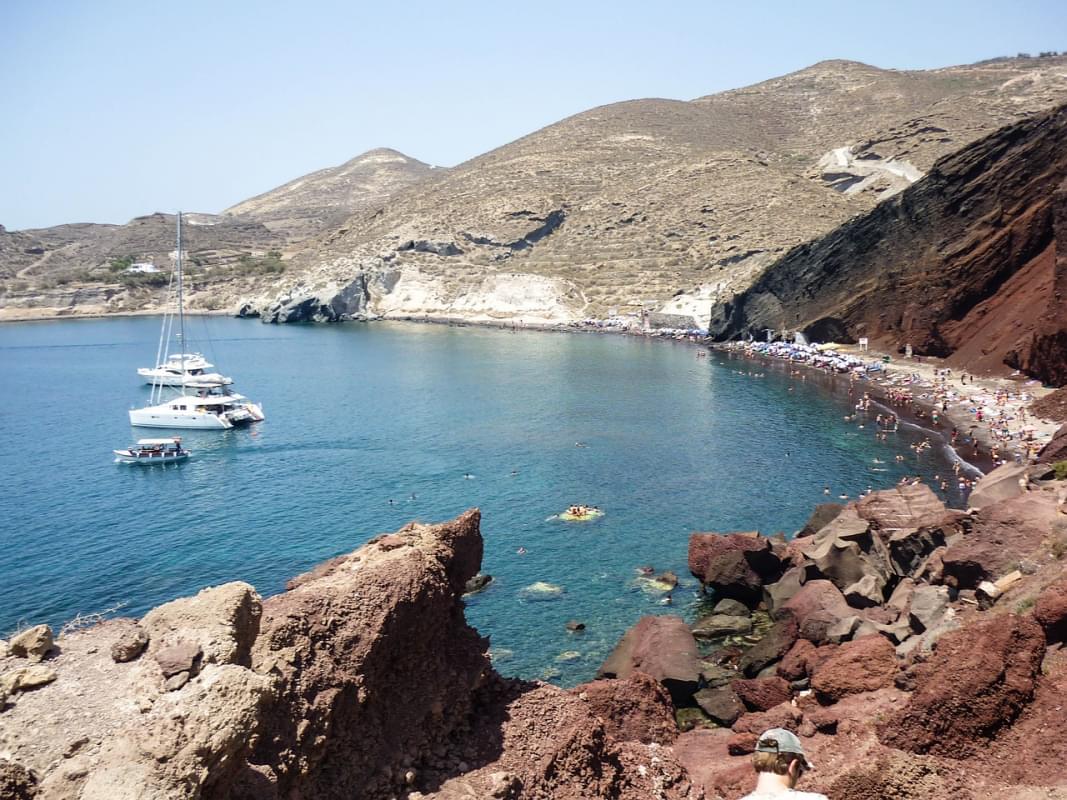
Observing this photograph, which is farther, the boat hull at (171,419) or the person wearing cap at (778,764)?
the boat hull at (171,419)

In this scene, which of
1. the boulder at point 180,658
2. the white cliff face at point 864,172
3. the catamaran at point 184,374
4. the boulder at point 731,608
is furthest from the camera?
the white cliff face at point 864,172

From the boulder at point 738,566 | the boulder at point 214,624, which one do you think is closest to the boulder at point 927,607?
the boulder at point 738,566

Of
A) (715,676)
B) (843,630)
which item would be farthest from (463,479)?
(843,630)

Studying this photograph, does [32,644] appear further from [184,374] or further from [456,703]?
[184,374]

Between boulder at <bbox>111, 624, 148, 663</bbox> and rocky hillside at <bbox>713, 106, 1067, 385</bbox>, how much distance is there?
233ft

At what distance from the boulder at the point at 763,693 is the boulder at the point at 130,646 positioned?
19.0 meters

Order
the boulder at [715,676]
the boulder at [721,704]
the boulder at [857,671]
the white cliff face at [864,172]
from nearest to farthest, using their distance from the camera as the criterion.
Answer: the boulder at [857,671], the boulder at [721,704], the boulder at [715,676], the white cliff face at [864,172]

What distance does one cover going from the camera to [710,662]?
101 ft

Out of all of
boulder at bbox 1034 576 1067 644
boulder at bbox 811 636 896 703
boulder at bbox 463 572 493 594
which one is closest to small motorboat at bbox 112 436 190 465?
boulder at bbox 463 572 493 594

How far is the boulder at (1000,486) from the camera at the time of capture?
1297 inches

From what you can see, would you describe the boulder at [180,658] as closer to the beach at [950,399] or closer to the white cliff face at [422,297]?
the beach at [950,399]

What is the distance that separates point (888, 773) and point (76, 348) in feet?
504

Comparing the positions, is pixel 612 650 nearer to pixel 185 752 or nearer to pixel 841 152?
pixel 185 752

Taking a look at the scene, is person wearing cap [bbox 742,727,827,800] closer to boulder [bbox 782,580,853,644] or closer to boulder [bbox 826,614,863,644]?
boulder [bbox 826,614,863,644]
